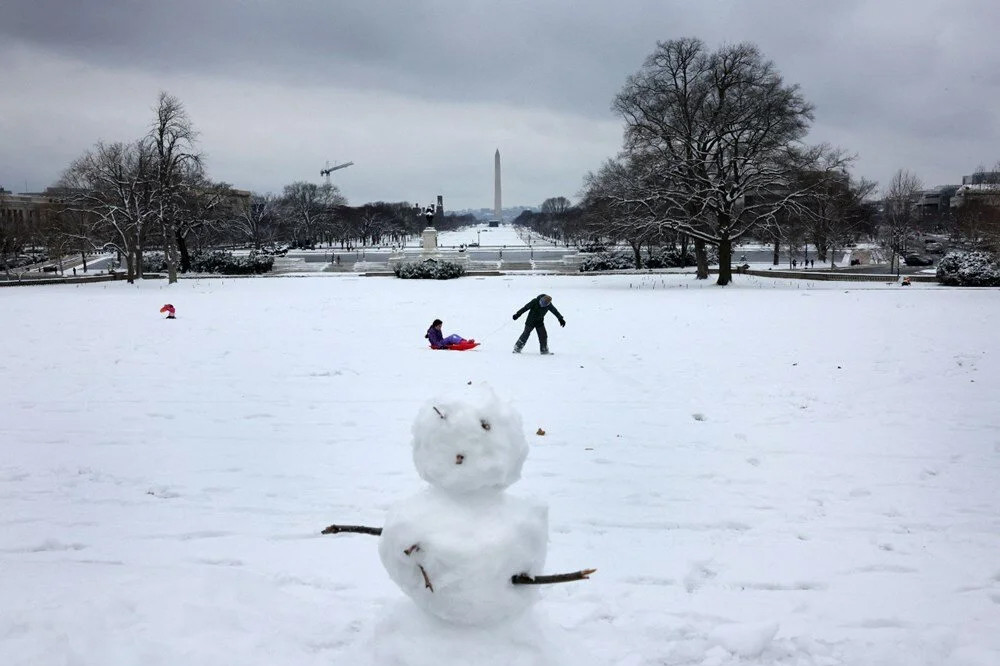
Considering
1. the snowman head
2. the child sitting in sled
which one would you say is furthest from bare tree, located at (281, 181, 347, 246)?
the snowman head

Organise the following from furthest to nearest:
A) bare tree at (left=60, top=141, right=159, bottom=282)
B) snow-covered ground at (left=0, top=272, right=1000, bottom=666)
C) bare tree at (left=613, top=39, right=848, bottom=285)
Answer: bare tree at (left=60, top=141, right=159, bottom=282) → bare tree at (left=613, top=39, right=848, bottom=285) → snow-covered ground at (left=0, top=272, right=1000, bottom=666)

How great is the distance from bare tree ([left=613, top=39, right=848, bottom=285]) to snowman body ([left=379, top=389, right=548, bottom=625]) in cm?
2681

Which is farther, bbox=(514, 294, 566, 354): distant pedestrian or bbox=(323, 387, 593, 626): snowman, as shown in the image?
bbox=(514, 294, 566, 354): distant pedestrian

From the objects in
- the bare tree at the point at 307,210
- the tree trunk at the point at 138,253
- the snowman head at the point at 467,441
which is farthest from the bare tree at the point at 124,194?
the bare tree at the point at 307,210

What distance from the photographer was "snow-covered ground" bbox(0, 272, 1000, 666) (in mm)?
3896

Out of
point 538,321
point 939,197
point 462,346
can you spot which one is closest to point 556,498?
point 538,321

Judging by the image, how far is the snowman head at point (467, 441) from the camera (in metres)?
2.54

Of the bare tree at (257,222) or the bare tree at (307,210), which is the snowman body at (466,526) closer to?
the bare tree at (257,222)

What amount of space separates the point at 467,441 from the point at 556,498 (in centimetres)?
355

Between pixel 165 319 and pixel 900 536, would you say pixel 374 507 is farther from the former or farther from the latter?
pixel 165 319

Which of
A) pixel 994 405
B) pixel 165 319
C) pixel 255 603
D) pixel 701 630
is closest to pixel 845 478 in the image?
pixel 701 630

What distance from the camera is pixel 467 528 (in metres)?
2.56

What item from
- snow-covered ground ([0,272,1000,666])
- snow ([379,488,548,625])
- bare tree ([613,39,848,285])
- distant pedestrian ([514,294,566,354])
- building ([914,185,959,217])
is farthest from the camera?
building ([914,185,959,217])

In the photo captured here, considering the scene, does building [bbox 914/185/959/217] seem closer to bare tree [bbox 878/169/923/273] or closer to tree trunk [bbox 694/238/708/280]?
bare tree [bbox 878/169/923/273]
